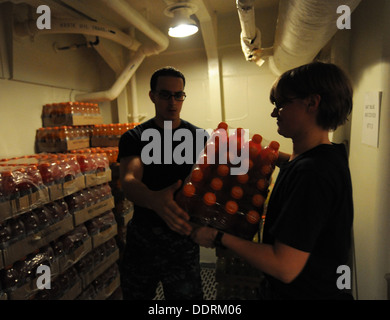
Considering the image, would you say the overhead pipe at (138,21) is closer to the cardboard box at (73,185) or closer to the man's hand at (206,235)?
the cardboard box at (73,185)

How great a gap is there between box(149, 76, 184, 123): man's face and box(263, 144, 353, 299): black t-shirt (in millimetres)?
803

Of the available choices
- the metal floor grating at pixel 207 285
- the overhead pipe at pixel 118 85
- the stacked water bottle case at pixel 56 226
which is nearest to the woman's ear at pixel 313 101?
the stacked water bottle case at pixel 56 226

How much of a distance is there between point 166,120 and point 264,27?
2.52 metres

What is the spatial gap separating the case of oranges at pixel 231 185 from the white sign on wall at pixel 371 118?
2.82 ft

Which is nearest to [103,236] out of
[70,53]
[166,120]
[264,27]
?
[166,120]

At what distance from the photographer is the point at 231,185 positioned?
3.48ft

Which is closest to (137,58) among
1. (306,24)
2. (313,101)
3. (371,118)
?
A: (306,24)

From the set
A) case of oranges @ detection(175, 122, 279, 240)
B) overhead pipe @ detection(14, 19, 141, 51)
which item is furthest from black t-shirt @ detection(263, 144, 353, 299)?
→ overhead pipe @ detection(14, 19, 141, 51)

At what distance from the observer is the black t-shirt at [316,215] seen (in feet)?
2.61

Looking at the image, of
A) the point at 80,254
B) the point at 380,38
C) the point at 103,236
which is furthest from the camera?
the point at 103,236

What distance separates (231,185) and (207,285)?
2.07m

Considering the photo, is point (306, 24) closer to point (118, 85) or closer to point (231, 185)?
point (231, 185)

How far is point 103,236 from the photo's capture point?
234 centimetres
